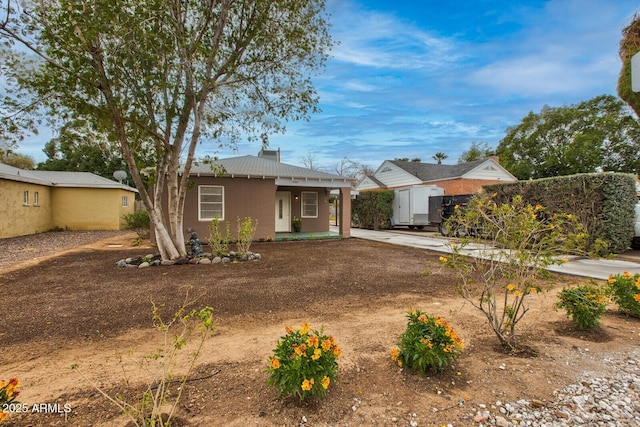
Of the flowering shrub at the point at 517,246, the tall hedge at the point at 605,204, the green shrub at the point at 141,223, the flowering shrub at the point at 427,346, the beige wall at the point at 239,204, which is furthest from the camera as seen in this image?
the green shrub at the point at 141,223

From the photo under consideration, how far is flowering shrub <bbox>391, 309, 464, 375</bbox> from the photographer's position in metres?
2.41

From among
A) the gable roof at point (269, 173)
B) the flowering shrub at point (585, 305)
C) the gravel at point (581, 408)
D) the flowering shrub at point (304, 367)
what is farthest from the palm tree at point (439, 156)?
the flowering shrub at point (304, 367)

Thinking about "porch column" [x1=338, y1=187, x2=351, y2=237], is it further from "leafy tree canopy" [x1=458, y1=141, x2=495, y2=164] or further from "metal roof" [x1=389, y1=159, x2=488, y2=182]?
"leafy tree canopy" [x1=458, y1=141, x2=495, y2=164]

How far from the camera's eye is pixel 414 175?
2392 centimetres

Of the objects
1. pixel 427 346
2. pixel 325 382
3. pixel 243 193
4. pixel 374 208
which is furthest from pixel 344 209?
pixel 325 382

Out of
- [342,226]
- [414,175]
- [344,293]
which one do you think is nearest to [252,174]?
[342,226]

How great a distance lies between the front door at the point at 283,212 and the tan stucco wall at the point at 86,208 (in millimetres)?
9840

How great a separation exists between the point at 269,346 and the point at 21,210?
1676cm

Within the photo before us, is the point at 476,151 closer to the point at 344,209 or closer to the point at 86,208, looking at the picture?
the point at 344,209

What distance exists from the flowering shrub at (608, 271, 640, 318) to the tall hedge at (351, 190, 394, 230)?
14888mm

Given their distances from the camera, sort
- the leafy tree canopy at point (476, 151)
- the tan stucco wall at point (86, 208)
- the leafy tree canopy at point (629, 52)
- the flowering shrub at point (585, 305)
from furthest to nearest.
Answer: the leafy tree canopy at point (476, 151)
the tan stucco wall at point (86, 208)
the leafy tree canopy at point (629, 52)
the flowering shrub at point (585, 305)

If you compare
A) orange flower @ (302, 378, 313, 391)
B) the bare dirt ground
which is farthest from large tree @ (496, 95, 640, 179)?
orange flower @ (302, 378, 313, 391)

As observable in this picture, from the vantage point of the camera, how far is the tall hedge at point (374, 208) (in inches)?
741

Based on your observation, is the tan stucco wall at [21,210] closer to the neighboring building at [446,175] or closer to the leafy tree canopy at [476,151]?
the neighboring building at [446,175]
